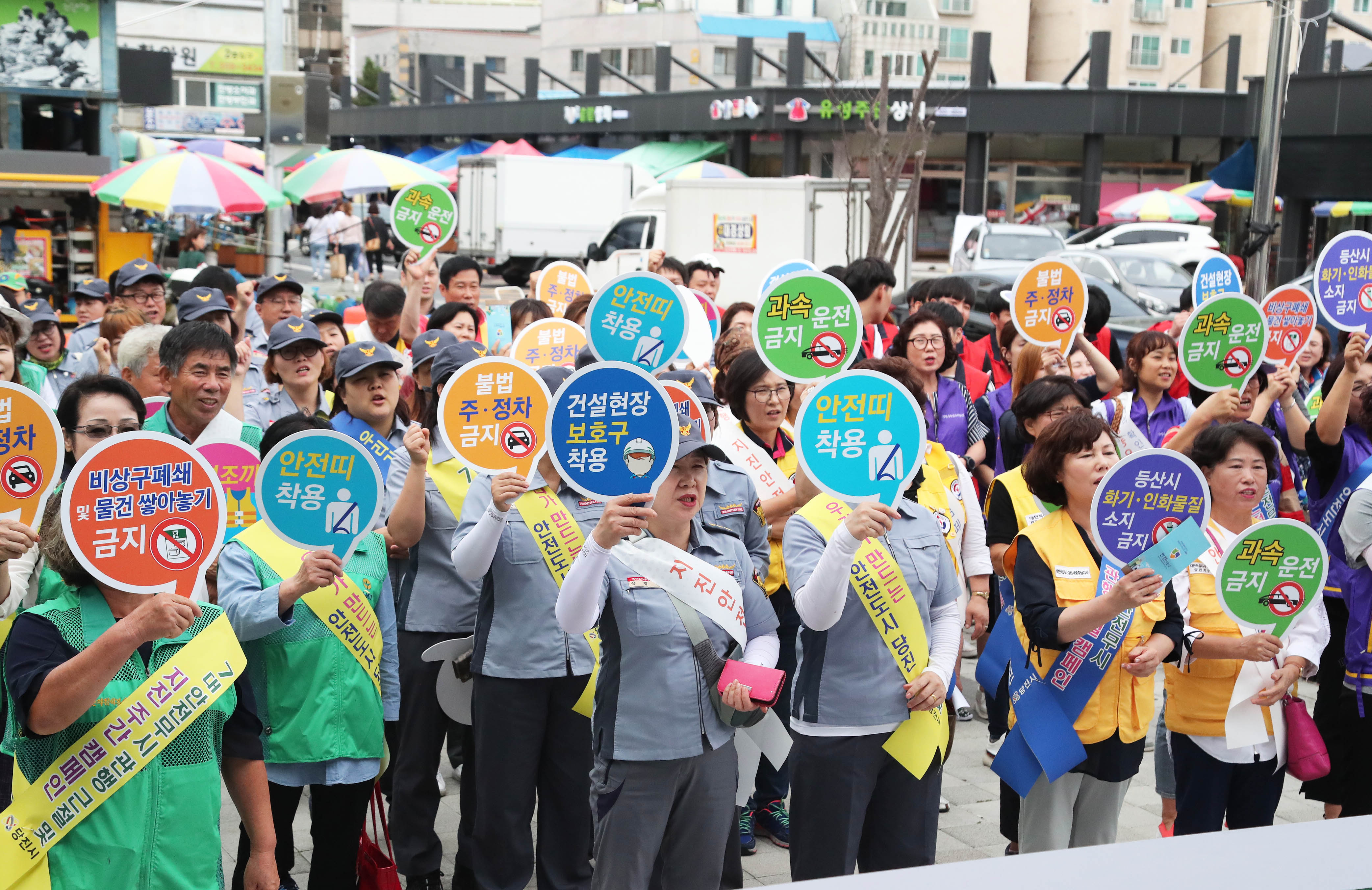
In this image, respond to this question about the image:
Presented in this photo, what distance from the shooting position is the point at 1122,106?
31.4m

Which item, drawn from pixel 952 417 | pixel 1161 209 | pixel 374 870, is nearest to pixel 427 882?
pixel 374 870

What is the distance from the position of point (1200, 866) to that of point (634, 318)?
149 inches

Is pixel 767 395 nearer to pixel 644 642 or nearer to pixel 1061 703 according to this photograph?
pixel 1061 703

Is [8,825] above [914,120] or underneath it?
underneath

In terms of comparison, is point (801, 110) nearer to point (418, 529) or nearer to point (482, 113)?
point (482, 113)

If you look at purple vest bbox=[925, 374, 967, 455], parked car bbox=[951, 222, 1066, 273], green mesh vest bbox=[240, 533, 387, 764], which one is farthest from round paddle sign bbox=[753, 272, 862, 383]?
parked car bbox=[951, 222, 1066, 273]

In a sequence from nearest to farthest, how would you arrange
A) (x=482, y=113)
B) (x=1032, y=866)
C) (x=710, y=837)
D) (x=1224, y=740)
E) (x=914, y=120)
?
(x=1032, y=866), (x=710, y=837), (x=1224, y=740), (x=914, y=120), (x=482, y=113)

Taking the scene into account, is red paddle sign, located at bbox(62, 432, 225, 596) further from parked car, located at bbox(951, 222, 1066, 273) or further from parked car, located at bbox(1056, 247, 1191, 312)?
parked car, located at bbox(951, 222, 1066, 273)

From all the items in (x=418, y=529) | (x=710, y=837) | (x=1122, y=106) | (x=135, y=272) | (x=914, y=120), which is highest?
(x=1122, y=106)

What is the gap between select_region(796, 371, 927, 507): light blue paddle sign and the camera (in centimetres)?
364

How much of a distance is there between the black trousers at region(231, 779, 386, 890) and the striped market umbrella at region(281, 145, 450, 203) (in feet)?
38.9

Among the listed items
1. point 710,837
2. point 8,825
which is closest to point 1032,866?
point 710,837

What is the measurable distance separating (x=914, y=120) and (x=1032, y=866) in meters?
15.3

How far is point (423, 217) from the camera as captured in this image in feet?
26.0
